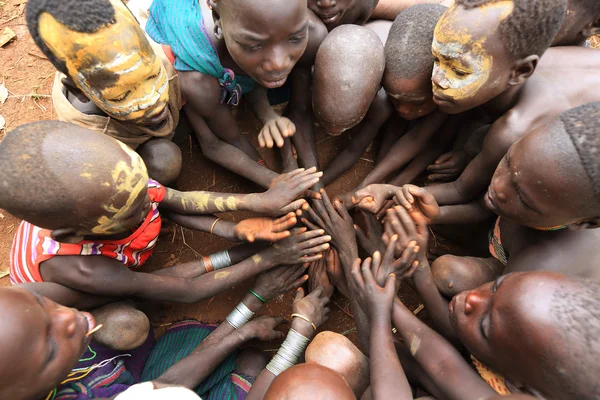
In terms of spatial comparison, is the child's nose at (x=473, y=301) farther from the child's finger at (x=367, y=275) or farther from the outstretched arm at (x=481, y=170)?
the outstretched arm at (x=481, y=170)

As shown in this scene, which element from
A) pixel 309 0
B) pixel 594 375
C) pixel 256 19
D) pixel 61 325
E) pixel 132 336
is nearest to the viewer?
pixel 594 375

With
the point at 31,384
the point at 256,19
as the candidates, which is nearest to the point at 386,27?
the point at 256,19

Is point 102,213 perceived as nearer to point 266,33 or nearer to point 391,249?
point 266,33

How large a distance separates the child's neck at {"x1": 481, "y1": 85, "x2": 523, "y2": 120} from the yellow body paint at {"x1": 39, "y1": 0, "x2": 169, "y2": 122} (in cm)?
150

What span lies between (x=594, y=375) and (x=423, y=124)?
147cm

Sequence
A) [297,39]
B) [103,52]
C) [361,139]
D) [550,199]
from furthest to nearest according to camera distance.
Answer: [361,139]
[297,39]
[103,52]
[550,199]

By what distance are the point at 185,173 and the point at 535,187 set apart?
1.88 metres

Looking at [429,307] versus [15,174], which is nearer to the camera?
[15,174]

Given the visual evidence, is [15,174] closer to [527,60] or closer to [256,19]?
[256,19]

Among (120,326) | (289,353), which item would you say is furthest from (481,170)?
(120,326)

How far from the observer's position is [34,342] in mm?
1162

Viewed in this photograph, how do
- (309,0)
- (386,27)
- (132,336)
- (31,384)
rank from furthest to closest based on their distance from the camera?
(386,27) → (309,0) → (132,336) → (31,384)

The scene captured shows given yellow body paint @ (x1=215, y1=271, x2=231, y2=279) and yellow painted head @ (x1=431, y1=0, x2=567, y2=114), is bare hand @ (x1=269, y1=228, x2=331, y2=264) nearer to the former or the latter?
yellow body paint @ (x1=215, y1=271, x2=231, y2=279)

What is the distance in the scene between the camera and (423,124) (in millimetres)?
2223
